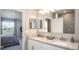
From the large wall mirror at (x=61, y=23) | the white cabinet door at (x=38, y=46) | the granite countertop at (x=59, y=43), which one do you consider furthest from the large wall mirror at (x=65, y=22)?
the white cabinet door at (x=38, y=46)

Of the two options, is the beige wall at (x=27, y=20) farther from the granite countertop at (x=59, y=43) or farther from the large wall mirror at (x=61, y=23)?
the large wall mirror at (x=61, y=23)

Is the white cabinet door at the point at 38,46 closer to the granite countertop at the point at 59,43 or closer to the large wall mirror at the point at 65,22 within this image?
the granite countertop at the point at 59,43

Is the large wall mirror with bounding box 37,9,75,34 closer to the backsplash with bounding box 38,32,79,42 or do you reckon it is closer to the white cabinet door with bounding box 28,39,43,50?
the backsplash with bounding box 38,32,79,42

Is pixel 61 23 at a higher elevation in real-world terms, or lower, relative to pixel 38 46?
higher

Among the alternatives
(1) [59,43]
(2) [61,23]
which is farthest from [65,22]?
(1) [59,43]

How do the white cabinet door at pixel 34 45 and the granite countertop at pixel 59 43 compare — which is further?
the white cabinet door at pixel 34 45

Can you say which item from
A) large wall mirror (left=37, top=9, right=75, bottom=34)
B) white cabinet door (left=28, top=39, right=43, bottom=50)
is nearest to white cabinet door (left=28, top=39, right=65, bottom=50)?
white cabinet door (left=28, top=39, right=43, bottom=50)

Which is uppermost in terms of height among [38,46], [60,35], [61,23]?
[61,23]

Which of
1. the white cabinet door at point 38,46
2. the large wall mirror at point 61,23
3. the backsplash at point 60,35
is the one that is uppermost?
the large wall mirror at point 61,23

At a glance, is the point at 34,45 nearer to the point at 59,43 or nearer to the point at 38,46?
the point at 38,46

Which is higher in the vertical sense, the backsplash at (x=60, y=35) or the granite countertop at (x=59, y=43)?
the backsplash at (x=60, y=35)
